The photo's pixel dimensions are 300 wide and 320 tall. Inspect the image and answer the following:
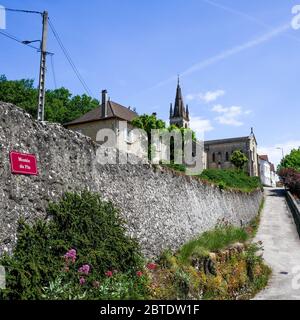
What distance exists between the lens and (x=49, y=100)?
5631cm

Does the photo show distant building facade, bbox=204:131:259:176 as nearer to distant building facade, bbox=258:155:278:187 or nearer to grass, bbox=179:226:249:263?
distant building facade, bbox=258:155:278:187

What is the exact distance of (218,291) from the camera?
36.1 feet

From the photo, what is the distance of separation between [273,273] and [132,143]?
28371mm

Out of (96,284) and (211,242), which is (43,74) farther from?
(96,284)

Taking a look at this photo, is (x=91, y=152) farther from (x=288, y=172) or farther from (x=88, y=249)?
(x=288, y=172)

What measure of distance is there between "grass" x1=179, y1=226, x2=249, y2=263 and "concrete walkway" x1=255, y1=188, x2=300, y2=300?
1880mm

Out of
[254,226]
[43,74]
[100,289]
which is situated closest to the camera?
[100,289]

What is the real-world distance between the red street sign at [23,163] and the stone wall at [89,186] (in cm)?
10

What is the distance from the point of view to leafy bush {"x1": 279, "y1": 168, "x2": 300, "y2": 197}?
4525 centimetres

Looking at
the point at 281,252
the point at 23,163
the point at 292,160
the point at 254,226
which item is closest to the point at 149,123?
the point at 254,226

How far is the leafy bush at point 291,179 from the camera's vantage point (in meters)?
45.2

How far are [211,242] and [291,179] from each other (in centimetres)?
3706

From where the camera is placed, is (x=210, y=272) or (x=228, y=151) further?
(x=228, y=151)

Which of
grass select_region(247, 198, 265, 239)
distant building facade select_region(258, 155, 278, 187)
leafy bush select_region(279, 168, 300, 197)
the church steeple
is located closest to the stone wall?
grass select_region(247, 198, 265, 239)
